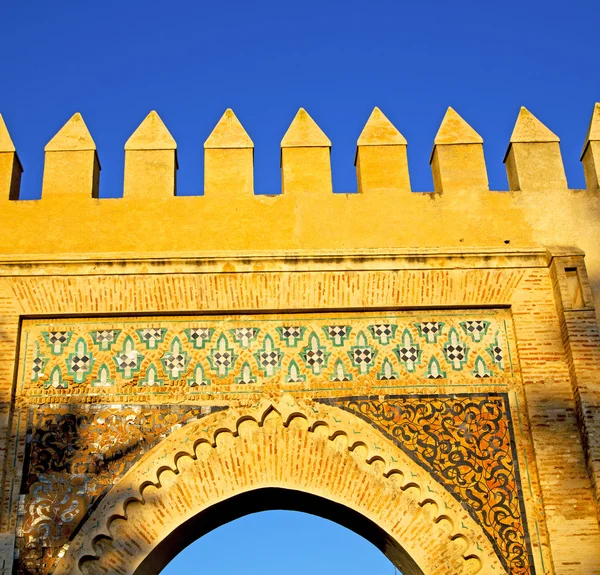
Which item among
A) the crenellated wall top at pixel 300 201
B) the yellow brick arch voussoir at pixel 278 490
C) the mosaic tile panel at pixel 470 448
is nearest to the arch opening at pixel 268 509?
the yellow brick arch voussoir at pixel 278 490

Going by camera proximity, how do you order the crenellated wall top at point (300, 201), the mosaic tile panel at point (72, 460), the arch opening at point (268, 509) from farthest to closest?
the crenellated wall top at point (300, 201) → the arch opening at point (268, 509) → the mosaic tile panel at point (72, 460)

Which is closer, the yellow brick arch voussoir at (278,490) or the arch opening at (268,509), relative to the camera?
the yellow brick arch voussoir at (278,490)

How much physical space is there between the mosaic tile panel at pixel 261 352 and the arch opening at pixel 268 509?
0.73 metres

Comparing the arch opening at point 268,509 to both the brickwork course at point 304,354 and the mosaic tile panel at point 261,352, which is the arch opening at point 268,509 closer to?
Answer: the brickwork course at point 304,354

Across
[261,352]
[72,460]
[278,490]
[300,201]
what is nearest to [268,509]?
[278,490]

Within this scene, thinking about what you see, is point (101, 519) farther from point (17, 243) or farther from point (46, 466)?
point (17, 243)

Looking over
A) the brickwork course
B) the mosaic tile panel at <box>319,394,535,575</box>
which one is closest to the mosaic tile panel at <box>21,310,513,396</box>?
the brickwork course

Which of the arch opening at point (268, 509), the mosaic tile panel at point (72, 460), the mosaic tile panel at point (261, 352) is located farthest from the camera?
the mosaic tile panel at point (261, 352)

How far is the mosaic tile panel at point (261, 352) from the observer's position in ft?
22.0

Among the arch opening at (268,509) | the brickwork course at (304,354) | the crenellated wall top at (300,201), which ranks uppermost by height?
the crenellated wall top at (300,201)

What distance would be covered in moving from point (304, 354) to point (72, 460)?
1.61 meters

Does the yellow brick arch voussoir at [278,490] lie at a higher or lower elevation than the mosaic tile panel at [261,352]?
lower

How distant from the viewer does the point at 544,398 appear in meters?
6.64

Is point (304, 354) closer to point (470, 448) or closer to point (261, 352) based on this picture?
point (261, 352)
